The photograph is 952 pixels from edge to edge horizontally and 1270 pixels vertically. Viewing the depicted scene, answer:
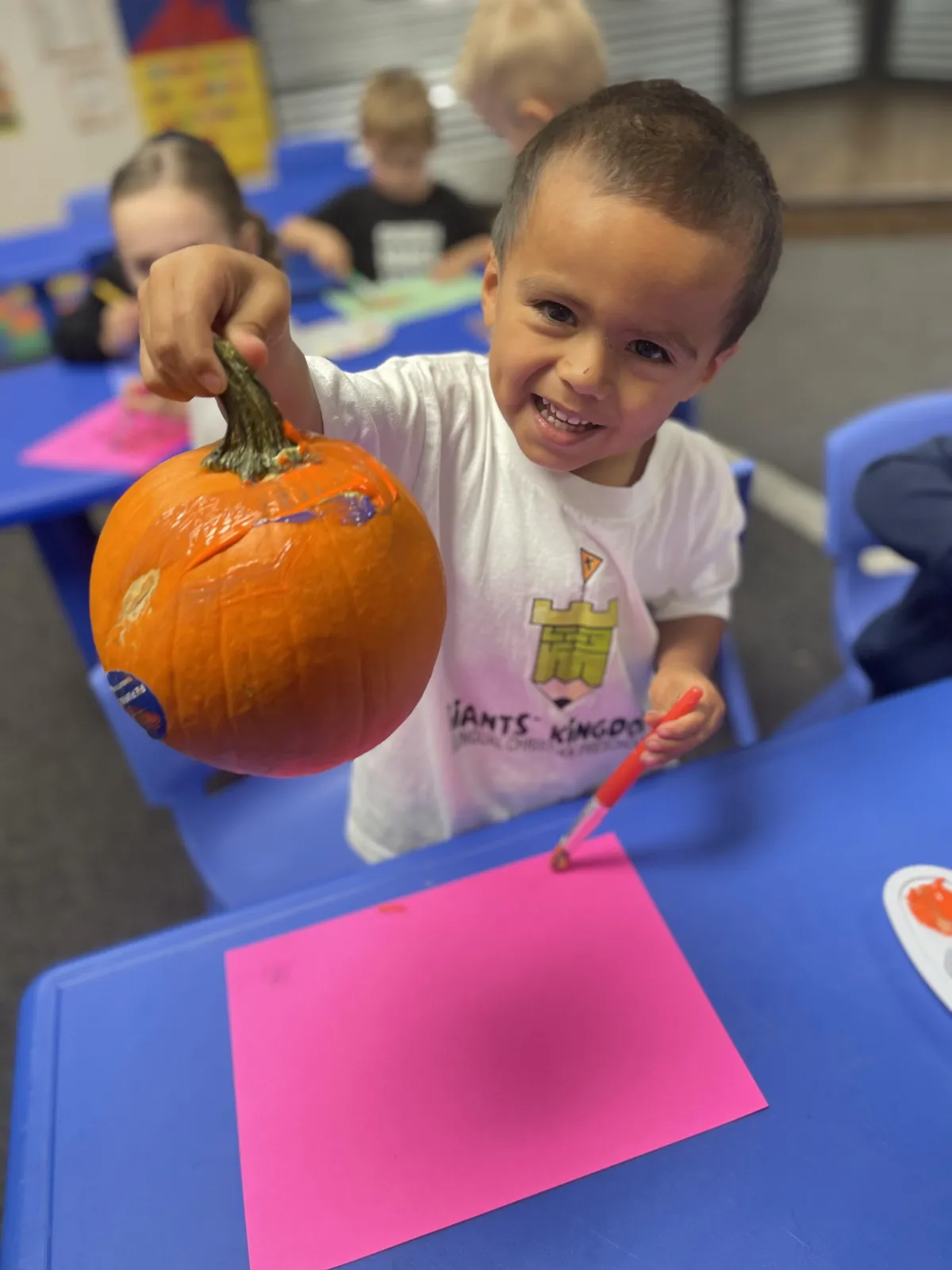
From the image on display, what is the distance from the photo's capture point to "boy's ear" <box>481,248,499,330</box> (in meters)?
0.64

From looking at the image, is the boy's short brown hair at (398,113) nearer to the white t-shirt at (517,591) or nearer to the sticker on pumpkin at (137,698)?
the white t-shirt at (517,591)

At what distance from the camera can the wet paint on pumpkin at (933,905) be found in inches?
26.6

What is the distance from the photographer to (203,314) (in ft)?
1.33

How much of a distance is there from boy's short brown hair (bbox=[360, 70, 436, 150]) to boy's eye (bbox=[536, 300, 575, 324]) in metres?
1.84

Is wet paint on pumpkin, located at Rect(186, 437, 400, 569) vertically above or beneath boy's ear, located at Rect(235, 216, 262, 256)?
above

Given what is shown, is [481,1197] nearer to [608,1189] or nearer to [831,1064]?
[608,1189]

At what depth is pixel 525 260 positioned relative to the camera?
0.58 m

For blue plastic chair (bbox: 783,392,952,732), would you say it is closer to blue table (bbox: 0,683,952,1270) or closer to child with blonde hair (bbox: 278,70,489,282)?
blue table (bbox: 0,683,952,1270)

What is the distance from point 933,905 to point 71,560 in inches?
57.7

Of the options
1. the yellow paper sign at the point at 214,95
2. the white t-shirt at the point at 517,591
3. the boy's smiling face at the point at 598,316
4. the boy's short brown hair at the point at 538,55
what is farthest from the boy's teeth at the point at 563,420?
the yellow paper sign at the point at 214,95

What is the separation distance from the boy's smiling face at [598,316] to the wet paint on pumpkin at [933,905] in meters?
0.40

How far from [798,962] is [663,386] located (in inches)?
16.4

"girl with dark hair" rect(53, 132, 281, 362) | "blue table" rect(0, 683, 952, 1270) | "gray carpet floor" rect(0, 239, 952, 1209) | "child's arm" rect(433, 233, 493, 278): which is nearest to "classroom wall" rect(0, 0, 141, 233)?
"gray carpet floor" rect(0, 239, 952, 1209)

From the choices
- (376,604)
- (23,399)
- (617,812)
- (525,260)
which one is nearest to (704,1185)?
(617,812)
